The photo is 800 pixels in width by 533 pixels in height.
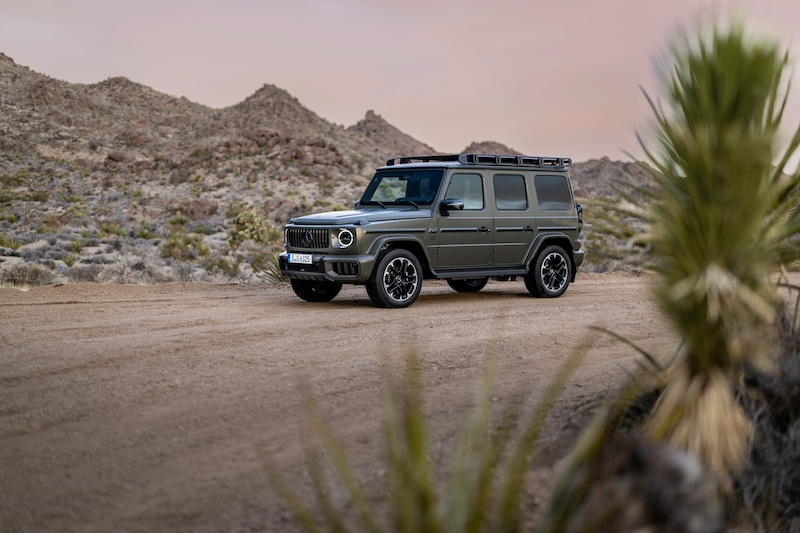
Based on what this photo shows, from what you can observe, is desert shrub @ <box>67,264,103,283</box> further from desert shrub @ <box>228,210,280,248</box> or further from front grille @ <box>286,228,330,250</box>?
desert shrub @ <box>228,210,280,248</box>

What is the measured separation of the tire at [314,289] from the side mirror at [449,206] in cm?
189

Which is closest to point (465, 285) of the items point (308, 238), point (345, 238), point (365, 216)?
point (365, 216)

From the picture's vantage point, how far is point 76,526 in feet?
12.8

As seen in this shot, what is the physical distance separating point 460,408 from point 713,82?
3.03 metres

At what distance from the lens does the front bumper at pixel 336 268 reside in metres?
11.1

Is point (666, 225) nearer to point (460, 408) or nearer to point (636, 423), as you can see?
point (636, 423)

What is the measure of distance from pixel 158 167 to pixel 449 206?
Result: 46.4 metres

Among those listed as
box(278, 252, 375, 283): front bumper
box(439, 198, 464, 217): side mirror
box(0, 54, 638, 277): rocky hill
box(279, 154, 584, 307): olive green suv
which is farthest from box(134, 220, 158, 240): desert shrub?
box(439, 198, 464, 217): side mirror

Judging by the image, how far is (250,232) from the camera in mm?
28062

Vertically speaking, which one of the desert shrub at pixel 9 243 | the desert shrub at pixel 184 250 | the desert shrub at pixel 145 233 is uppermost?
the desert shrub at pixel 145 233

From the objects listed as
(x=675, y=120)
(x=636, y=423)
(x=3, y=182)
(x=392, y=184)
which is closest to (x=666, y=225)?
(x=675, y=120)

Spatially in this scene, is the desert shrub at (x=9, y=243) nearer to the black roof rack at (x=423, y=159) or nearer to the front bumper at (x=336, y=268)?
the black roof rack at (x=423, y=159)

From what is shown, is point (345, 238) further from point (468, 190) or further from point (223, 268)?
point (223, 268)

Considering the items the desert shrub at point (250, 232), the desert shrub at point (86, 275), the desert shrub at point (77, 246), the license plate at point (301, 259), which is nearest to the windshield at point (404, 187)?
the license plate at point (301, 259)
